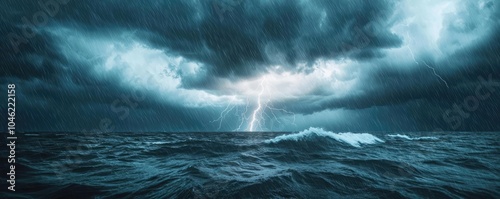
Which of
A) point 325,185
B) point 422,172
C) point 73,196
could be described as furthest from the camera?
point 422,172

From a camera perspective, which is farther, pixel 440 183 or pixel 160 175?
pixel 160 175

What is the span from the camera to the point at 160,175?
25.0ft

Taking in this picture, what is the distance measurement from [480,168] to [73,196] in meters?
14.4

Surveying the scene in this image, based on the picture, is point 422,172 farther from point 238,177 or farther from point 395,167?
point 238,177

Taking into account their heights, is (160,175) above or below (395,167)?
above

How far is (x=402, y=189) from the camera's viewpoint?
5.88m

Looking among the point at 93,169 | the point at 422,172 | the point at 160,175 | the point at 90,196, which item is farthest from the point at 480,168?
the point at 93,169

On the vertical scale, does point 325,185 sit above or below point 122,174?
below

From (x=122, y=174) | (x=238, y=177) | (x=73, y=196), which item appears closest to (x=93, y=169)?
(x=122, y=174)

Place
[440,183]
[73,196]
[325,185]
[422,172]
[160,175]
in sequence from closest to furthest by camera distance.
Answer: [73,196] < [325,185] < [440,183] < [160,175] < [422,172]

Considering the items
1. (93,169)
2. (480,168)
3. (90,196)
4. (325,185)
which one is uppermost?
(93,169)

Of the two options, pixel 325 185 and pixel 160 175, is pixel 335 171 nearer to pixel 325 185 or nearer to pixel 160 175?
pixel 325 185

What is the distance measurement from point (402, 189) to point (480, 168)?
21.2 feet

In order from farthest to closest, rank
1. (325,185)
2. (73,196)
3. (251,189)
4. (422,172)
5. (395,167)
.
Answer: (395,167) < (422,172) < (325,185) < (251,189) < (73,196)
